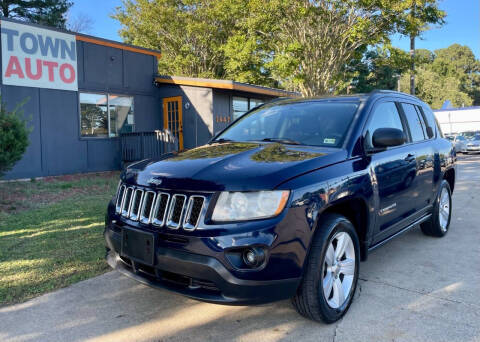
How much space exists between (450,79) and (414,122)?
66.5 metres

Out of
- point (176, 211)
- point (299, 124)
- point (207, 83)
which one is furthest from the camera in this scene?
point (207, 83)

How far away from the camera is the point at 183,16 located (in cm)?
2316

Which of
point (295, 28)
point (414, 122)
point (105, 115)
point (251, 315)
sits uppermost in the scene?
point (295, 28)

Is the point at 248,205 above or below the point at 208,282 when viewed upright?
above

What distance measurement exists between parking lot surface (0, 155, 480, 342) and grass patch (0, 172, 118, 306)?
0.28m

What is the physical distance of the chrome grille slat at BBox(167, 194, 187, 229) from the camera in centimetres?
263

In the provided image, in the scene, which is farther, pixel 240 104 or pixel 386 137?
pixel 240 104

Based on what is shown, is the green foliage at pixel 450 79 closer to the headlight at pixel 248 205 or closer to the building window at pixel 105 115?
the building window at pixel 105 115

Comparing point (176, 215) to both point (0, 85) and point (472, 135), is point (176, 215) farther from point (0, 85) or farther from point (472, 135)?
point (472, 135)

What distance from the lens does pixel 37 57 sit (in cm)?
1062

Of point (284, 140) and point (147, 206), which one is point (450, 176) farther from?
point (147, 206)

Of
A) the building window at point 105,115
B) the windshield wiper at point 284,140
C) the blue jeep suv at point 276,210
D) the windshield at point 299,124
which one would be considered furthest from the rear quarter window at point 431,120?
the building window at point 105,115

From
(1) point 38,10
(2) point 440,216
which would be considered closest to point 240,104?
(2) point 440,216

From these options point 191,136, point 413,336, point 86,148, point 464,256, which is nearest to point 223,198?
point 413,336
